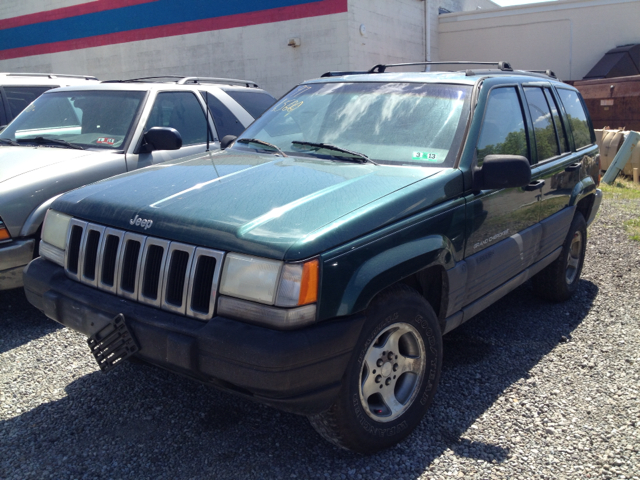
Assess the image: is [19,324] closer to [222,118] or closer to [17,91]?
[222,118]

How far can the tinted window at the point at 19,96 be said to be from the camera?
22.9ft

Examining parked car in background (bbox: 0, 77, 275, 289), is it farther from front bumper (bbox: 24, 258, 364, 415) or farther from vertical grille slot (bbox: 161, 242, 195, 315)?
vertical grille slot (bbox: 161, 242, 195, 315)

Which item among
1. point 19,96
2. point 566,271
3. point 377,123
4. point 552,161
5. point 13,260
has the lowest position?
point 566,271

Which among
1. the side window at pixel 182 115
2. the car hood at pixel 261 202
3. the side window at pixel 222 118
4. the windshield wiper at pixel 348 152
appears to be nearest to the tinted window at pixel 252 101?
the side window at pixel 222 118

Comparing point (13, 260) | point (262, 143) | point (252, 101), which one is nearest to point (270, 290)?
point (262, 143)

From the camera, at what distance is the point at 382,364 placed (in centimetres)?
287

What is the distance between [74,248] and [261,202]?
1124 mm

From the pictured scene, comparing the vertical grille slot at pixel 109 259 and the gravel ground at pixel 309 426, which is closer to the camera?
the gravel ground at pixel 309 426

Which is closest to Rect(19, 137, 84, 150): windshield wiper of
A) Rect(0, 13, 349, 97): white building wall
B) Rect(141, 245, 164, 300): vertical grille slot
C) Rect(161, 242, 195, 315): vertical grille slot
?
Rect(141, 245, 164, 300): vertical grille slot

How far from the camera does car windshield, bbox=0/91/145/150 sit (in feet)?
17.4

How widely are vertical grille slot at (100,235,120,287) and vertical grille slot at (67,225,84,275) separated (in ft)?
0.85

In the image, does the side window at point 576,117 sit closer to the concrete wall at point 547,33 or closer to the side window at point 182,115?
the side window at point 182,115

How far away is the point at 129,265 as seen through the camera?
2.86 m

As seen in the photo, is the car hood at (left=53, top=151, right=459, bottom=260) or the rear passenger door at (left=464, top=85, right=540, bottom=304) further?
the rear passenger door at (left=464, top=85, right=540, bottom=304)
